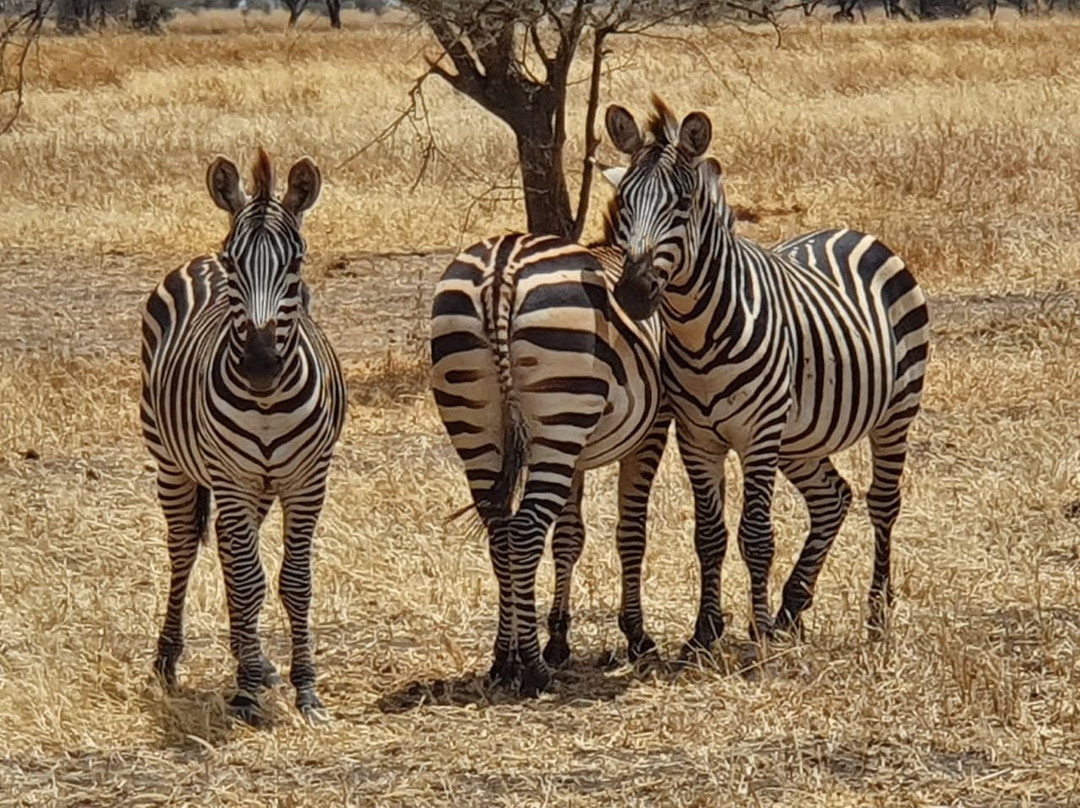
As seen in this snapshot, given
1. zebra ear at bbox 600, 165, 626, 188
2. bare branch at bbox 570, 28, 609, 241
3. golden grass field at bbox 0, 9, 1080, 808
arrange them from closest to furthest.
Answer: golden grass field at bbox 0, 9, 1080, 808 < zebra ear at bbox 600, 165, 626, 188 < bare branch at bbox 570, 28, 609, 241

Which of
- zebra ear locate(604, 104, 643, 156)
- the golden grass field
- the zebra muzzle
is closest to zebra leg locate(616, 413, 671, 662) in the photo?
the golden grass field

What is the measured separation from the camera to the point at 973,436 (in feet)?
35.7

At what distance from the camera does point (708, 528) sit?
294 inches

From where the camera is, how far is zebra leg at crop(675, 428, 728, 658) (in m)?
7.45

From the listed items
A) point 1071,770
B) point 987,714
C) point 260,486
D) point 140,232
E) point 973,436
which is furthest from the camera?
point 140,232

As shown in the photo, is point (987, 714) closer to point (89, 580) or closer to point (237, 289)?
point (237, 289)

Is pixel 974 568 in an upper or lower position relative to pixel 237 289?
lower

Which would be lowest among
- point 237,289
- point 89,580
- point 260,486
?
point 89,580

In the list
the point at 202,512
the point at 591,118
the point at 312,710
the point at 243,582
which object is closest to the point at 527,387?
the point at 243,582

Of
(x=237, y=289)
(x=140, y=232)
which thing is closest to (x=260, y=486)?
(x=237, y=289)

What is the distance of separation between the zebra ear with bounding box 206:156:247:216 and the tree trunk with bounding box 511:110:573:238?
7.20 meters

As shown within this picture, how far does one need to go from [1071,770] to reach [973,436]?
526cm

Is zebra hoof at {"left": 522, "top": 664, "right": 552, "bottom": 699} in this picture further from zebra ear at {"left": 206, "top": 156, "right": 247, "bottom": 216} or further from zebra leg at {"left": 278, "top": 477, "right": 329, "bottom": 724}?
zebra ear at {"left": 206, "top": 156, "right": 247, "bottom": 216}

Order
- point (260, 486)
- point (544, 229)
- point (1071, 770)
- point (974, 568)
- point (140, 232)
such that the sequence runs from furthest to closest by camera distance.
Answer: point (140, 232), point (544, 229), point (974, 568), point (260, 486), point (1071, 770)
